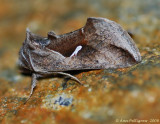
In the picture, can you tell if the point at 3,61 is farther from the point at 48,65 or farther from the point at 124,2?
the point at 124,2

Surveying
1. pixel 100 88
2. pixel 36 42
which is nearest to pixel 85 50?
pixel 100 88

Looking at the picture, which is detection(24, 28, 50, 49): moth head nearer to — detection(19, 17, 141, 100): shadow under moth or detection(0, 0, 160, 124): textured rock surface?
detection(19, 17, 141, 100): shadow under moth

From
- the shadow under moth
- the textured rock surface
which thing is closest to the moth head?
the shadow under moth

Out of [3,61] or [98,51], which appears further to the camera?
[3,61]

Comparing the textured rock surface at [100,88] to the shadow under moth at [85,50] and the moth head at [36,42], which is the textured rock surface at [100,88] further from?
the moth head at [36,42]

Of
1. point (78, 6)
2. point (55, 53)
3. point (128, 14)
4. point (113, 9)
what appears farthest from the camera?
point (78, 6)

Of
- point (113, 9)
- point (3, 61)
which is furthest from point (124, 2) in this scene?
point (3, 61)

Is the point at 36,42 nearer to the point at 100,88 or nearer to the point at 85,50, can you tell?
the point at 85,50
